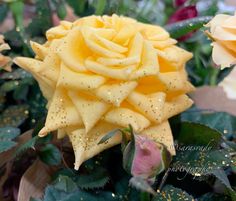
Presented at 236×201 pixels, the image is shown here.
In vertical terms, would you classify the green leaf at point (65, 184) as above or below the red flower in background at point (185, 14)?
below

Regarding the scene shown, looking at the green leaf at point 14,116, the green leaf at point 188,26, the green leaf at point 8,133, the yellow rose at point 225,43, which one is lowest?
the green leaf at point 14,116

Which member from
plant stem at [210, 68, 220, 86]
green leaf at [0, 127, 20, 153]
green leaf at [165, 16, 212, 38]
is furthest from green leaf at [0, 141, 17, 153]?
plant stem at [210, 68, 220, 86]

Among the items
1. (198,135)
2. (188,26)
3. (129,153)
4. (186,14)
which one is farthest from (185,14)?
(129,153)

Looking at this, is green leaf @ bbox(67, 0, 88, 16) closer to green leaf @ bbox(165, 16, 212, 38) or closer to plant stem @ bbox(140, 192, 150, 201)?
green leaf @ bbox(165, 16, 212, 38)

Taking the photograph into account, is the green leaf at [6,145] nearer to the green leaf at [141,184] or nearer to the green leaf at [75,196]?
the green leaf at [75,196]

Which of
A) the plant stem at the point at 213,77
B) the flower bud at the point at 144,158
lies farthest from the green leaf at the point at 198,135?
the plant stem at the point at 213,77

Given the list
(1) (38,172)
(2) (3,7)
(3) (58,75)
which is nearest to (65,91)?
(3) (58,75)

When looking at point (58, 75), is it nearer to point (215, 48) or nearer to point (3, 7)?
point (215, 48)
